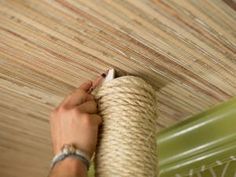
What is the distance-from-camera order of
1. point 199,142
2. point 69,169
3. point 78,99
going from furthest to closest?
point 199,142 → point 78,99 → point 69,169

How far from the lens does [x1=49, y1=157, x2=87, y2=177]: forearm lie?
2.75ft

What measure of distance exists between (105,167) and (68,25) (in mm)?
323

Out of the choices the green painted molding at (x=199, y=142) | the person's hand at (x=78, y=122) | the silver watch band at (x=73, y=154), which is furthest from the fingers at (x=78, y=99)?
the green painted molding at (x=199, y=142)

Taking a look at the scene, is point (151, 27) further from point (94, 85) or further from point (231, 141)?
point (231, 141)

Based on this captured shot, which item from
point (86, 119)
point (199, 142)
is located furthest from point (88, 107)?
point (199, 142)

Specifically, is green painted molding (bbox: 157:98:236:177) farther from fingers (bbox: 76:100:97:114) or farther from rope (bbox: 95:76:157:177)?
fingers (bbox: 76:100:97:114)

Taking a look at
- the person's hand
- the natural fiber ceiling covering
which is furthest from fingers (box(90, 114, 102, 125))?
the natural fiber ceiling covering

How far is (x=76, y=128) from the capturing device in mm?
909

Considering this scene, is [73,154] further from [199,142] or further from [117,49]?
[199,142]

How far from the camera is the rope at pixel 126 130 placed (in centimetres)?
87

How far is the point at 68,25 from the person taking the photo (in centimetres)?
84

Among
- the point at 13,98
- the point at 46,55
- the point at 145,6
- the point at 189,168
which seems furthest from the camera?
the point at 189,168

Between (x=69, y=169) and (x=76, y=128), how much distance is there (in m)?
0.11

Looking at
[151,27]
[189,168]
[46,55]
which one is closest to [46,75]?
[46,55]
